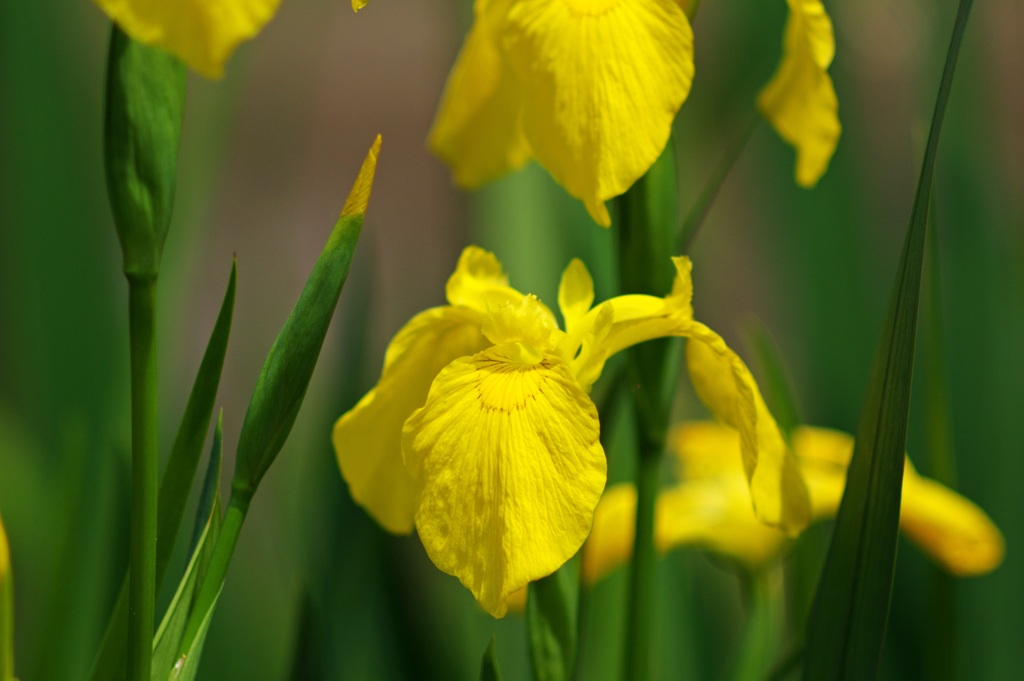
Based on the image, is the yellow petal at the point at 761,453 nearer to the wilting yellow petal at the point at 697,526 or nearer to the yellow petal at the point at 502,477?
the yellow petal at the point at 502,477

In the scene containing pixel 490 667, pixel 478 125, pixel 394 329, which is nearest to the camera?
pixel 490 667

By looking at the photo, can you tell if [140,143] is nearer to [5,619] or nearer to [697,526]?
[5,619]

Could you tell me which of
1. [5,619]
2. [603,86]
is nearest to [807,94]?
[603,86]

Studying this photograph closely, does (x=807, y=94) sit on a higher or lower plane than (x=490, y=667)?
higher

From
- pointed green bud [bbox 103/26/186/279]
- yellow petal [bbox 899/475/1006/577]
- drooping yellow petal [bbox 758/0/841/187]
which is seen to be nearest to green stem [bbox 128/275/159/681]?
pointed green bud [bbox 103/26/186/279]

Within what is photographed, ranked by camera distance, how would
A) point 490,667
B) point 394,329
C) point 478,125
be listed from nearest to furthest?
point 490,667
point 478,125
point 394,329

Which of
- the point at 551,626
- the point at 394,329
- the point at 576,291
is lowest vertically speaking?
the point at 394,329

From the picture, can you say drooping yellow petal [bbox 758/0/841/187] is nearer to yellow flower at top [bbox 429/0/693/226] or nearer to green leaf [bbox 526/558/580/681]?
yellow flower at top [bbox 429/0/693/226]
